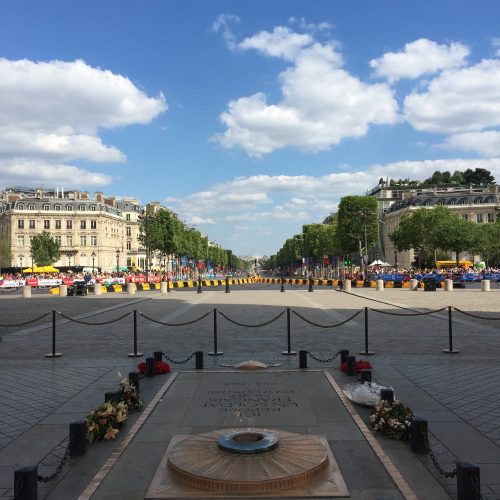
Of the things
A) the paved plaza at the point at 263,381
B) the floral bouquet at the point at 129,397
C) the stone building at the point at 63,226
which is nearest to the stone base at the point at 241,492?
the paved plaza at the point at 263,381

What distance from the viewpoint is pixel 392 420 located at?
6.66 metres

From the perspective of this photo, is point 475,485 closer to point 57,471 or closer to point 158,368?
point 57,471

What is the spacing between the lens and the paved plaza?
18.4 ft

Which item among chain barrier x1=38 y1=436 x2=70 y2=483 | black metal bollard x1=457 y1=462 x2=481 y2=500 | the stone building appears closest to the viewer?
black metal bollard x1=457 y1=462 x2=481 y2=500

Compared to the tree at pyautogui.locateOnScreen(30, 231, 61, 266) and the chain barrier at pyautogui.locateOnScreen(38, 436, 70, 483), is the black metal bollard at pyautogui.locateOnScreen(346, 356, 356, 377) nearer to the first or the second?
the chain barrier at pyautogui.locateOnScreen(38, 436, 70, 483)

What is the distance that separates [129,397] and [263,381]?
281 cm

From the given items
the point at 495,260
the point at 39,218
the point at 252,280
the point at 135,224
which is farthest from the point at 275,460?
the point at 135,224

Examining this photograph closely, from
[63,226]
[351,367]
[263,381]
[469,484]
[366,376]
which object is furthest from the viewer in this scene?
[63,226]

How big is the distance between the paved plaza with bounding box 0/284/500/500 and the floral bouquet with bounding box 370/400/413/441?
0.16m

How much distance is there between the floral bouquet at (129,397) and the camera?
785cm

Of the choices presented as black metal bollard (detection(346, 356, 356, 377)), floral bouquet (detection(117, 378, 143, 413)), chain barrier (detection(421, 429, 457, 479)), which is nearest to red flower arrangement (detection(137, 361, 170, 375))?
floral bouquet (detection(117, 378, 143, 413))

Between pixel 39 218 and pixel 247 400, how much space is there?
366ft

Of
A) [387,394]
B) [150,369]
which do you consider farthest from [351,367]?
[150,369]

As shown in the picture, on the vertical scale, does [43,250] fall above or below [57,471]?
above
